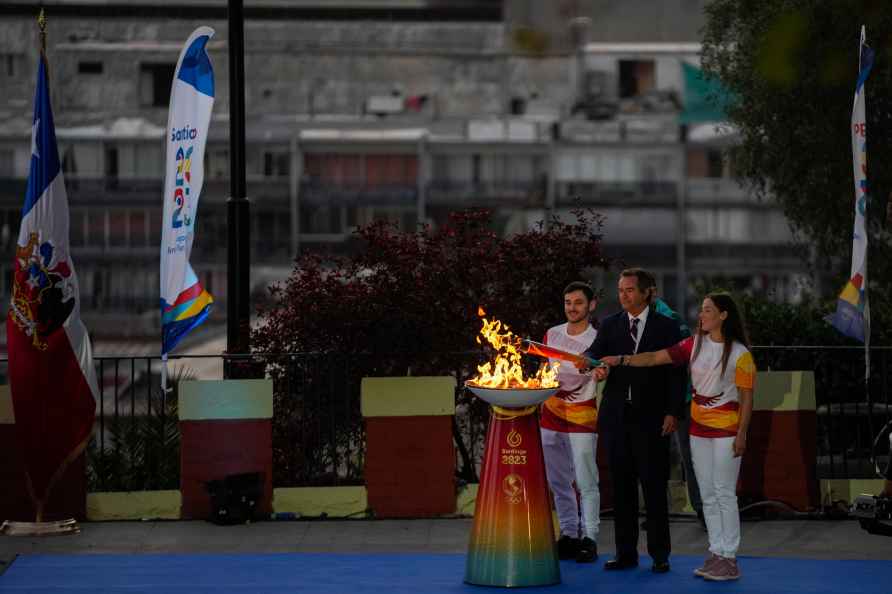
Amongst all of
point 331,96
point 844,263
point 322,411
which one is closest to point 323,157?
point 331,96

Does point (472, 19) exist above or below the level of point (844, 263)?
above

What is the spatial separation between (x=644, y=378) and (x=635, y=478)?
673mm

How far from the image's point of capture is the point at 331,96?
273 feet

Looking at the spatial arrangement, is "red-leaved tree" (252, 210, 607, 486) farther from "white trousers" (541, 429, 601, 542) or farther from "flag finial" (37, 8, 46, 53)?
"flag finial" (37, 8, 46, 53)

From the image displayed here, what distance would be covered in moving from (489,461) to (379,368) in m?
3.15

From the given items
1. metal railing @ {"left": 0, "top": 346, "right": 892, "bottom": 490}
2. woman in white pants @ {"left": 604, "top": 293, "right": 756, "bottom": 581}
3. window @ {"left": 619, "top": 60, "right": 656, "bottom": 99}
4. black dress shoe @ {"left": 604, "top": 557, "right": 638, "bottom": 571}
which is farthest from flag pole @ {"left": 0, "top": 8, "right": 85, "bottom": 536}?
window @ {"left": 619, "top": 60, "right": 656, "bottom": 99}

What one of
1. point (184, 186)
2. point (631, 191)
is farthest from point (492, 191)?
point (184, 186)

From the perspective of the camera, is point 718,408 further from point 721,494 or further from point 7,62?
point 7,62

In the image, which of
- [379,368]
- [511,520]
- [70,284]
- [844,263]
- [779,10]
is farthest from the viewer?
[844,263]

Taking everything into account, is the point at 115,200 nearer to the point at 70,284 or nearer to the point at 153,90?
the point at 153,90

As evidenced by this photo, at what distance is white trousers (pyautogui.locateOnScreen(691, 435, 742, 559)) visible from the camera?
1043 cm

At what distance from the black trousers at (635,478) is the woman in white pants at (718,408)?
25cm

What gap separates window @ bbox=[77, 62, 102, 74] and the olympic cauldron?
76.1m

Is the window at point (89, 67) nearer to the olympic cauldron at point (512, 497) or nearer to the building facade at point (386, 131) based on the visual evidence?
the building facade at point (386, 131)
